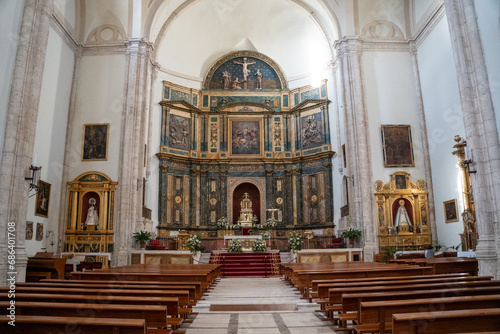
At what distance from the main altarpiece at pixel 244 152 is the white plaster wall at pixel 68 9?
6.30 meters

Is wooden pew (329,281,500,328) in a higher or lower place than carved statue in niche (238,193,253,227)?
lower

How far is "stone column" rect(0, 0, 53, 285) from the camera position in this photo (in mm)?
9719

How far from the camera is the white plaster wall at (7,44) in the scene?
10.3 m

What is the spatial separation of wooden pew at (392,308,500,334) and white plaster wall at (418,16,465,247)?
537 inches

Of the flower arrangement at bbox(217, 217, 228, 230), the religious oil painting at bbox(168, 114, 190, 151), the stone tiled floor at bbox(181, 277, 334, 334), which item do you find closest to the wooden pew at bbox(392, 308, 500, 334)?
the stone tiled floor at bbox(181, 277, 334, 334)

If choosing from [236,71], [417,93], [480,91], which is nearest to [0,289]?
[480,91]

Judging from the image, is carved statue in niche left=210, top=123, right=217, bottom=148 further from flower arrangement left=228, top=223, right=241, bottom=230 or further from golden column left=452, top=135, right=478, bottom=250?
→ golden column left=452, top=135, right=478, bottom=250

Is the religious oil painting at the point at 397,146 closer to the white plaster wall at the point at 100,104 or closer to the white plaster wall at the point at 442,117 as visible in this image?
the white plaster wall at the point at 442,117

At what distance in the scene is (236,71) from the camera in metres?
26.8

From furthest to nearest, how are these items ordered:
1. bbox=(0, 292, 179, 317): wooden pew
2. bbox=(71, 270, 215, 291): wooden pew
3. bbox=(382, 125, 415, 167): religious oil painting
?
bbox=(382, 125, 415, 167): religious oil painting
bbox=(71, 270, 215, 291): wooden pew
bbox=(0, 292, 179, 317): wooden pew

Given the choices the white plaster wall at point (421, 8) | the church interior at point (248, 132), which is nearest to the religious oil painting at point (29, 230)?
the church interior at point (248, 132)

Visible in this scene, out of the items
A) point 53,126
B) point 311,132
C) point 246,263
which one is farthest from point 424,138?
point 53,126

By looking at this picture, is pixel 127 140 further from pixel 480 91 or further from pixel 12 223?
pixel 480 91

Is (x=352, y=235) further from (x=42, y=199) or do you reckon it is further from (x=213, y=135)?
(x=42, y=199)
